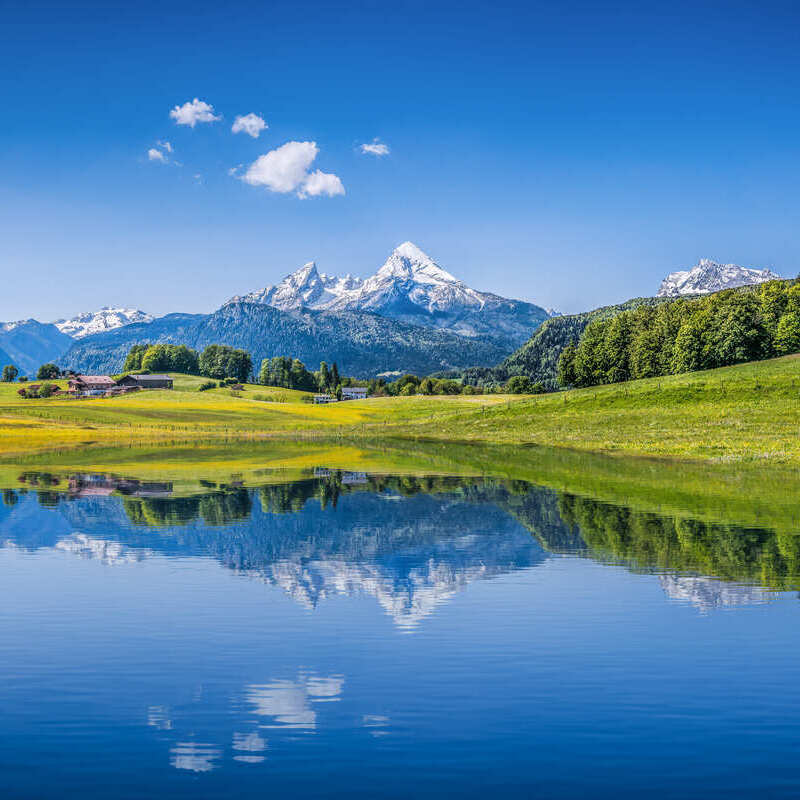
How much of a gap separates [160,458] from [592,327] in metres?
113

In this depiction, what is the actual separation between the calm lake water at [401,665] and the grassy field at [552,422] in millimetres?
41344

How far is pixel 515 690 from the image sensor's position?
1441 centimetres

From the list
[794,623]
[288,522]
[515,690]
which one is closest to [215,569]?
[288,522]

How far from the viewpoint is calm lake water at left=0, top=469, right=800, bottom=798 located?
11.4 metres

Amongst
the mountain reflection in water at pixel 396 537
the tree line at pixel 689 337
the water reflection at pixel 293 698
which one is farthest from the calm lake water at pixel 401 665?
the tree line at pixel 689 337

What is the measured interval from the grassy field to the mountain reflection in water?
31.4 m

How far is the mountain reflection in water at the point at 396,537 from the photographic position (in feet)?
74.2

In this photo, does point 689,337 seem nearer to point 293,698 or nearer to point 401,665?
point 401,665

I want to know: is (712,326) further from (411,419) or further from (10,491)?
(10,491)

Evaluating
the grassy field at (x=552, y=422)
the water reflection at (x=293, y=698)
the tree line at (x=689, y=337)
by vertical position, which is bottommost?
the water reflection at (x=293, y=698)

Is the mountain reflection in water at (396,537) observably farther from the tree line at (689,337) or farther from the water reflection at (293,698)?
the tree line at (689,337)

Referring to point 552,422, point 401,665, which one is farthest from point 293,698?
point 552,422

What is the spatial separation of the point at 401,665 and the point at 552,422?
92.7m

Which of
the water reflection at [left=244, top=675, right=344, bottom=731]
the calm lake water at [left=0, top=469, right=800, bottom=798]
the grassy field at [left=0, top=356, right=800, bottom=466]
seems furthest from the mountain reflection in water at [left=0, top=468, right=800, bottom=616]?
the grassy field at [left=0, top=356, right=800, bottom=466]
